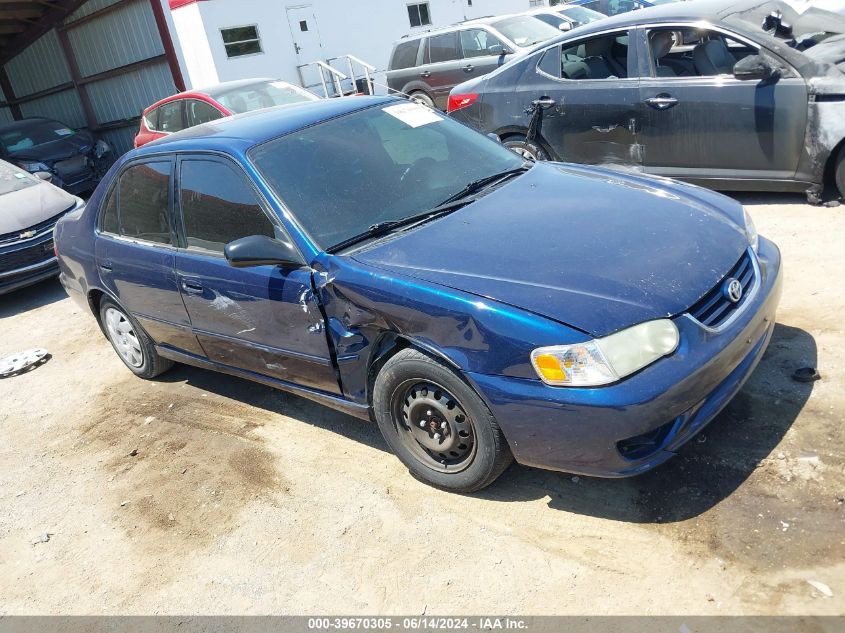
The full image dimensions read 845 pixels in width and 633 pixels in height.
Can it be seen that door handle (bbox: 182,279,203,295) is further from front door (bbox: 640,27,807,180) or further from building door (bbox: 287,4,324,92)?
building door (bbox: 287,4,324,92)

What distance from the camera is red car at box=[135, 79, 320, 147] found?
9.88 m

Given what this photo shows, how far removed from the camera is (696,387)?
267cm

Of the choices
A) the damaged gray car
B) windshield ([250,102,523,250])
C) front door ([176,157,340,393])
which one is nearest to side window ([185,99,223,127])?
the damaged gray car

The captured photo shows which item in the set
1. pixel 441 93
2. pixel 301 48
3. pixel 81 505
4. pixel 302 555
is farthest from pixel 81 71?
pixel 302 555

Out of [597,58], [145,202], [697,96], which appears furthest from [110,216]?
[697,96]

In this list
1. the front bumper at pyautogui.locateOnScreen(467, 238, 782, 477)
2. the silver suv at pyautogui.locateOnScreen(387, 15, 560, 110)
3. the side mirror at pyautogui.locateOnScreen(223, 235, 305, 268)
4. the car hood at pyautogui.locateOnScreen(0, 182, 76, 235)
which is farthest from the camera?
the silver suv at pyautogui.locateOnScreen(387, 15, 560, 110)

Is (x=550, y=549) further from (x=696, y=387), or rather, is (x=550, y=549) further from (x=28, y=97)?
(x=28, y=97)

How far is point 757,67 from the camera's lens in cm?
530

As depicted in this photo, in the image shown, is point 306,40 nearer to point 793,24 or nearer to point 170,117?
point 170,117

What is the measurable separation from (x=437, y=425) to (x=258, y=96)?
8.20 meters

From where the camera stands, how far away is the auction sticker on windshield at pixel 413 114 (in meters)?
4.17

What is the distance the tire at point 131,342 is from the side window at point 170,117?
6008mm

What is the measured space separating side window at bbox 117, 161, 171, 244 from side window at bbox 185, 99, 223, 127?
18.2ft

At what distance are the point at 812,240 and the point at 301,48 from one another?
14.8 meters
